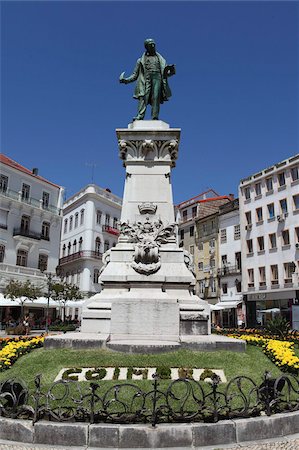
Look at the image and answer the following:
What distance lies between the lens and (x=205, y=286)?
53.5m

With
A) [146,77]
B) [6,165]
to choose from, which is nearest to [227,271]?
[6,165]

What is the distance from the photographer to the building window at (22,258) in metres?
43.1

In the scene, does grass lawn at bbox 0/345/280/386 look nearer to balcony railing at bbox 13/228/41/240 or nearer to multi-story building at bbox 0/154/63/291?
multi-story building at bbox 0/154/63/291

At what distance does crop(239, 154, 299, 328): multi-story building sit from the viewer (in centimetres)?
4069

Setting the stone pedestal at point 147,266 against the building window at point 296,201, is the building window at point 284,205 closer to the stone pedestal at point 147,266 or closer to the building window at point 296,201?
the building window at point 296,201

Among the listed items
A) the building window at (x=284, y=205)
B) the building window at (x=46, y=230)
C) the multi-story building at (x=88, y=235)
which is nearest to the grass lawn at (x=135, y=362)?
the building window at (x=284, y=205)

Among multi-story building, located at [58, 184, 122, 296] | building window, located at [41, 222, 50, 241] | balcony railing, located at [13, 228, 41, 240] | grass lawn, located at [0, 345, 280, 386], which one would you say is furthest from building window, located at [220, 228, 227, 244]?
grass lawn, located at [0, 345, 280, 386]

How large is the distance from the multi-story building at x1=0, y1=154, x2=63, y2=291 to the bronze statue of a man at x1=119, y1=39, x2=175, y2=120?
29.4m

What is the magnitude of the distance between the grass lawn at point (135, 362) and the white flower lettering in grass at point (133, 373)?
13cm

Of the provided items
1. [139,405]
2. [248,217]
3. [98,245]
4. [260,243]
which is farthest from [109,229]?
[139,405]

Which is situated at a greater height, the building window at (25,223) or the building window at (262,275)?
the building window at (25,223)

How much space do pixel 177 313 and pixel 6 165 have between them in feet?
129

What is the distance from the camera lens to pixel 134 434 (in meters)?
4.94

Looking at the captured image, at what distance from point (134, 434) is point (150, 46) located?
42.5 ft
